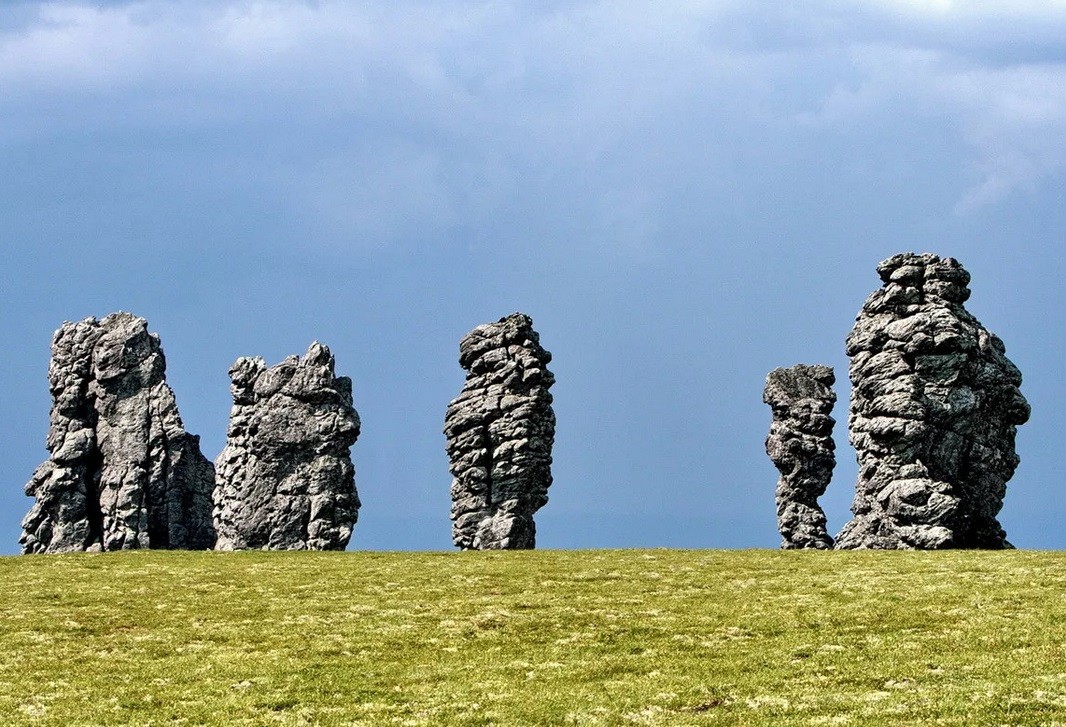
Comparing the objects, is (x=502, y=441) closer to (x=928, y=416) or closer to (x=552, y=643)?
(x=928, y=416)

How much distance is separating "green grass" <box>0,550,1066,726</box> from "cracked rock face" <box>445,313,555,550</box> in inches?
560

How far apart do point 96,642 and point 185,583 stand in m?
10.8

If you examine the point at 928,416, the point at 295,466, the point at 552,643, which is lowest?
the point at 552,643

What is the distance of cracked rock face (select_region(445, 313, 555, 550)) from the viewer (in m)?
71.1

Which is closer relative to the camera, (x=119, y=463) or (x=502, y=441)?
(x=502, y=441)

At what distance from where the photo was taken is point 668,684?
113ft

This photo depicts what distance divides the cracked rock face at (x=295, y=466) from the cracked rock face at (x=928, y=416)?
84.5 feet

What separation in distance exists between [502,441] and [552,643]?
32.5 meters

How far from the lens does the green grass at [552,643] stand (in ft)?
107

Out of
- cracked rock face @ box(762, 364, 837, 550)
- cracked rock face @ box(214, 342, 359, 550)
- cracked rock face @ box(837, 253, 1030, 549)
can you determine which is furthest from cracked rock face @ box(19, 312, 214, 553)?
cracked rock face @ box(837, 253, 1030, 549)

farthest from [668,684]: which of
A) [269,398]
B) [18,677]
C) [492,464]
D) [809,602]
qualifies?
[269,398]

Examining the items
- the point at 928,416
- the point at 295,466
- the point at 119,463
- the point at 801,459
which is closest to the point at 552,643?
the point at 928,416

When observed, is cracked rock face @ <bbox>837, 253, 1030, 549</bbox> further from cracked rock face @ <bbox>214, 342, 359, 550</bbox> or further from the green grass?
cracked rock face @ <bbox>214, 342, 359, 550</bbox>

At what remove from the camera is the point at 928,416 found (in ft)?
214
